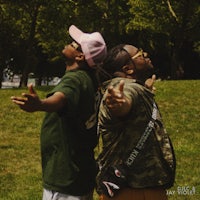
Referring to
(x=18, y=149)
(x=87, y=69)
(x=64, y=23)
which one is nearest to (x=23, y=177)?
(x=18, y=149)

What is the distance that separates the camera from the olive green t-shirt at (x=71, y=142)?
12.7 feet

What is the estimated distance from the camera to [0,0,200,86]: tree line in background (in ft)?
99.6

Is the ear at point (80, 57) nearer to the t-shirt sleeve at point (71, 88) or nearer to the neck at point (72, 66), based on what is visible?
the neck at point (72, 66)

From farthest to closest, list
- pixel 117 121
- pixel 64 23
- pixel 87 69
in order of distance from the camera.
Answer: pixel 64 23 < pixel 87 69 < pixel 117 121

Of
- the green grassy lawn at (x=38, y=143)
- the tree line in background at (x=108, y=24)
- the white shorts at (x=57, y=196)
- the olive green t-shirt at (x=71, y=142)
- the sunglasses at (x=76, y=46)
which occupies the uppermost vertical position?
the sunglasses at (x=76, y=46)

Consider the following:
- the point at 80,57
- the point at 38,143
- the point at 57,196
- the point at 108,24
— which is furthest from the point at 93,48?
the point at 108,24

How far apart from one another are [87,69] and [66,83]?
0.33m

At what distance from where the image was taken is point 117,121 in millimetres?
3482

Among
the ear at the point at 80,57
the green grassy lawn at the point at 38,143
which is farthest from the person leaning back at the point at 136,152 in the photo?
the green grassy lawn at the point at 38,143

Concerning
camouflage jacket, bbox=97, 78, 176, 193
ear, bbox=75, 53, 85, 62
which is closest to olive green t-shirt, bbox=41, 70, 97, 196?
ear, bbox=75, 53, 85, 62

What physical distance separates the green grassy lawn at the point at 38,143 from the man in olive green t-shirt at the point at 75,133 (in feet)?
11.2

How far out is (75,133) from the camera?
393cm

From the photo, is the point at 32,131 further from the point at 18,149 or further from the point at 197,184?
the point at 197,184

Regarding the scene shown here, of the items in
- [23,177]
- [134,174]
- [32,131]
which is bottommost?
[32,131]
